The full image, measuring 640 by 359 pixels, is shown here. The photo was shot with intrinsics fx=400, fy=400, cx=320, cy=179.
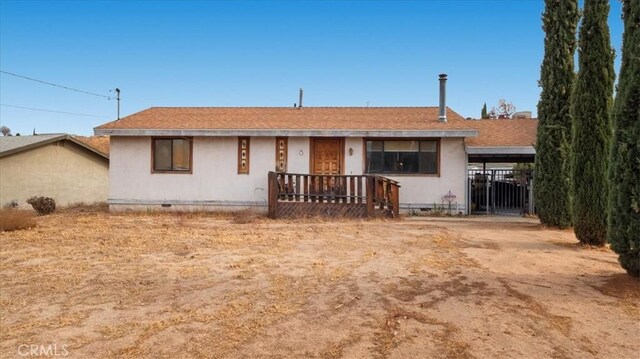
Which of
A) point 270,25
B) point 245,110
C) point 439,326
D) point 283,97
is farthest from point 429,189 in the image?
point 283,97

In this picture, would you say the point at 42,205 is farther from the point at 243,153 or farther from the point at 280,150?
the point at 280,150

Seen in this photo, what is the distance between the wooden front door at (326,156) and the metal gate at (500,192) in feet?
15.0

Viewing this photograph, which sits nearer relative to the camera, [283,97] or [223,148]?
[223,148]

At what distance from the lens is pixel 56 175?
18391mm

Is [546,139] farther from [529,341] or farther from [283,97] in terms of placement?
[283,97]

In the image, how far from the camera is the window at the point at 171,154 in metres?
13.9

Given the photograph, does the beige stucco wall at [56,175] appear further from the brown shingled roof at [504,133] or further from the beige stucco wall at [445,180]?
the brown shingled roof at [504,133]

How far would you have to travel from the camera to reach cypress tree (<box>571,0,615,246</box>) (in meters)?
7.35

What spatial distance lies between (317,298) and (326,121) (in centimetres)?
1057

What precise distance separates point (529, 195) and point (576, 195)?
20.3 ft

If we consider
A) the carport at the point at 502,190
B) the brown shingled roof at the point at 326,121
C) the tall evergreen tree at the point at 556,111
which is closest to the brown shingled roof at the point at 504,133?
the brown shingled roof at the point at 326,121

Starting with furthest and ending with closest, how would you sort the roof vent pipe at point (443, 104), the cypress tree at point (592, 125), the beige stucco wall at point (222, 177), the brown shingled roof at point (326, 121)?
the roof vent pipe at point (443, 104) → the brown shingled roof at point (326, 121) → the beige stucco wall at point (222, 177) → the cypress tree at point (592, 125)

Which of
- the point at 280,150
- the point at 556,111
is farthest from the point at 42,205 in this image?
the point at 556,111

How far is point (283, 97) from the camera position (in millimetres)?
25734
